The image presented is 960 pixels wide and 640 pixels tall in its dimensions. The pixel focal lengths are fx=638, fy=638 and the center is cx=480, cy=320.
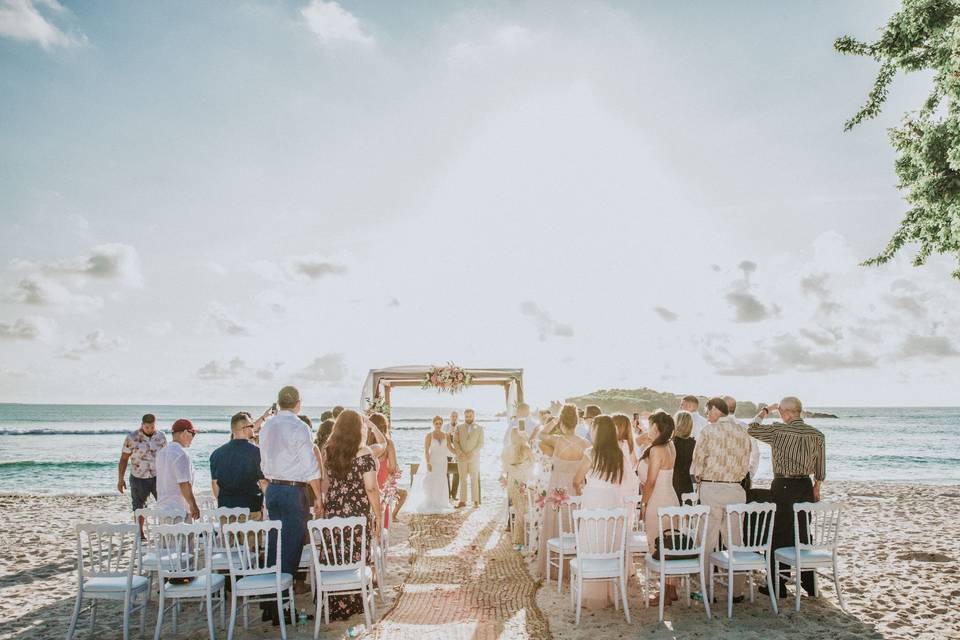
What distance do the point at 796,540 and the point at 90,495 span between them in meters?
19.4

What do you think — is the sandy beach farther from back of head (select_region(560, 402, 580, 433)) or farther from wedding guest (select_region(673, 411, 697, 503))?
back of head (select_region(560, 402, 580, 433))

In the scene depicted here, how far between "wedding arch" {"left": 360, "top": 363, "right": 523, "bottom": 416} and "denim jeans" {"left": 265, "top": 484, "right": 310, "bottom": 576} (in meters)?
6.44

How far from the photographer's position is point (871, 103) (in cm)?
786

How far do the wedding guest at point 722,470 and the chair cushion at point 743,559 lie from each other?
297 millimetres

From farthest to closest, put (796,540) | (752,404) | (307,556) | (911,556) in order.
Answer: (752,404) → (911,556) → (307,556) → (796,540)

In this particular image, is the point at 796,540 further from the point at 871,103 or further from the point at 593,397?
the point at 593,397

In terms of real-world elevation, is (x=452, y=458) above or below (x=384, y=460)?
below

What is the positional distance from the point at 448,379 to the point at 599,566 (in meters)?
7.17

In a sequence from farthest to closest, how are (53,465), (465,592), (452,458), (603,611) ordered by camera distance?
(53,465) → (452,458) → (465,592) → (603,611)

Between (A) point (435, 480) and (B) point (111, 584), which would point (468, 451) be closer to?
(A) point (435, 480)

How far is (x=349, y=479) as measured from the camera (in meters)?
5.81

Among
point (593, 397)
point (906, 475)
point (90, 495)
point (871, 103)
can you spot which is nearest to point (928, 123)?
point (871, 103)

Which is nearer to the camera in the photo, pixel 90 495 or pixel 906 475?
pixel 90 495

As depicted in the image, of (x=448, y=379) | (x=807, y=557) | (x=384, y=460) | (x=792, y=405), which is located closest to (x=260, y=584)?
(x=384, y=460)
